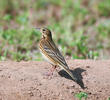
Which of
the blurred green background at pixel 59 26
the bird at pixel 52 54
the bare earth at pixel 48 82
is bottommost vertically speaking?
the bare earth at pixel 48 82

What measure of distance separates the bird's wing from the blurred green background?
58.1 inches

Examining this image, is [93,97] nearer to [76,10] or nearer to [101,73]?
[101,73]

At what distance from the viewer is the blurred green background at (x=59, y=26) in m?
11.6

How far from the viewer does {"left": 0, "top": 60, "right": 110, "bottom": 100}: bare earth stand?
329 inches

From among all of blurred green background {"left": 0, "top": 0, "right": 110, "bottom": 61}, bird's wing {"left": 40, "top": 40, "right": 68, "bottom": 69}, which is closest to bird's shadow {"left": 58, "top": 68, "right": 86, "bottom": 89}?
bird's wing {"left": 40, "top": 40, "right": 68, "bottom": 69}

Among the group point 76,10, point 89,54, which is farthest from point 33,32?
point 76,10

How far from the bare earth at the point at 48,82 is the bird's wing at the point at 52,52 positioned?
30cm

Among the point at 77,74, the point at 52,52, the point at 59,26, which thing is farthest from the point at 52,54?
the point at 59,26

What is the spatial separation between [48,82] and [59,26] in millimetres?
4982

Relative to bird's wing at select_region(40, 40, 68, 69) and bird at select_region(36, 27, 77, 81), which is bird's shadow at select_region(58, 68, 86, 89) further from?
bird's wing at select_region(40, 40, 68, 69)

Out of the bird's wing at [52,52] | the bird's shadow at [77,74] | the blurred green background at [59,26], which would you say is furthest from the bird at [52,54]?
the blurred green background at [59,26]

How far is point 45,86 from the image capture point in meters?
8.52

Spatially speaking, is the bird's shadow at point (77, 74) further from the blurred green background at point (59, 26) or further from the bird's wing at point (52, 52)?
the blurred green background at point (59, 26)

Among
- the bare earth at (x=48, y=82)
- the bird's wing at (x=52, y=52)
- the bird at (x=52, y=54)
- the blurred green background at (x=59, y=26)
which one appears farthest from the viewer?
the blurred green background at (x=59, y=26)
